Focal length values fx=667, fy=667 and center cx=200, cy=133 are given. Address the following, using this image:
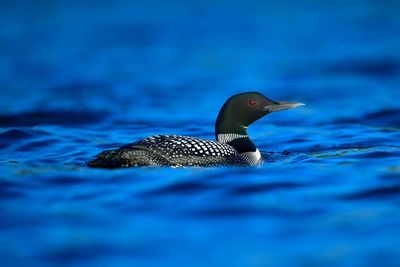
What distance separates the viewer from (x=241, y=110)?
6.96 meters

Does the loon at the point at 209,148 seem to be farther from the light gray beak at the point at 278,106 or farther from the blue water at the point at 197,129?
the blue water at the point at 197,129

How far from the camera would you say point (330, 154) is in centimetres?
719

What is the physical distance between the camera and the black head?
693cm

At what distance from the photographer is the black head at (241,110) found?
693 centimetres

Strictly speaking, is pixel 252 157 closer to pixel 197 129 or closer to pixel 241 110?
pixel 241 110

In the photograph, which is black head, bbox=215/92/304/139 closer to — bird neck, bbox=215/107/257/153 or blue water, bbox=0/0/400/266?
bird neck, bbox=215/107/257/153

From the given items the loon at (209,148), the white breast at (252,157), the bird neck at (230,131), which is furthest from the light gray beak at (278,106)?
the white breast at (252,157)

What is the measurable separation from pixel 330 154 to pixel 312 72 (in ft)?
21.7

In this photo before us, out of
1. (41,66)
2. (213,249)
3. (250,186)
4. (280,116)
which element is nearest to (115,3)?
(41,66)

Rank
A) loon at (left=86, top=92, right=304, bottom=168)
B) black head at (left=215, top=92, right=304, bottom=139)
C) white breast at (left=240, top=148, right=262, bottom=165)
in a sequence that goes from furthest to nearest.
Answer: black head at (left=215, top=92, right=304, bottom=139) < white breast at (left=240, top=148, right=262, bottom=165) < loon at (left=86, top=92, right=304, bottom=168)

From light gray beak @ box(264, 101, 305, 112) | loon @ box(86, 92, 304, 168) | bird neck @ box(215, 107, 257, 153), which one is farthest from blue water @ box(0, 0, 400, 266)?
light gray beak @ box(264, 101, 305, 112)

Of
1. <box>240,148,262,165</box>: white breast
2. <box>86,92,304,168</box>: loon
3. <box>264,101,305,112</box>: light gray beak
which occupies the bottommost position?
<box>240,148,262,165</box>: white breast

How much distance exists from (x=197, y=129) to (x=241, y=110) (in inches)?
96.2

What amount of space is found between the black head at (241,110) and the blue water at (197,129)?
1.82ft
